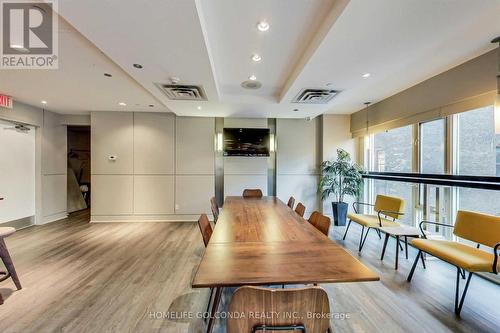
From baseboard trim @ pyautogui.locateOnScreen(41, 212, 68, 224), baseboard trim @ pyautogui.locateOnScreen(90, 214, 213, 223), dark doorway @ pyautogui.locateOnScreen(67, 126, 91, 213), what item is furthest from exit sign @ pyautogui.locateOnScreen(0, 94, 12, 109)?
baseboard trim @ pyautogui.locateOnScreen(90, 214, 213, 223)

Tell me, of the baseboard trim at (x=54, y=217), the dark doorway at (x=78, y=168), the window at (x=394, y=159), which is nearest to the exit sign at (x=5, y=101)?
the dark doorway at (x=78, y=168)

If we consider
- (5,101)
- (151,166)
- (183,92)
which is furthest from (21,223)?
(183,92)

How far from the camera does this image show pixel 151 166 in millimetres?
5273

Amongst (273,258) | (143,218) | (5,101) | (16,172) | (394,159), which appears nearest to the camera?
(273,258)

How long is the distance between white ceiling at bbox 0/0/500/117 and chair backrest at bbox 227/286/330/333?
195cm

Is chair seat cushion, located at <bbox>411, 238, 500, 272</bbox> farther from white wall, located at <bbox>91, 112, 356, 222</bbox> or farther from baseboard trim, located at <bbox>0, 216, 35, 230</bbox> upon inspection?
baseboard trim, located at <bbox>0, 216, 35, 230</bbox>

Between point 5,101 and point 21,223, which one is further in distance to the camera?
point 21,223

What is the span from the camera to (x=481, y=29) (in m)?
2.10

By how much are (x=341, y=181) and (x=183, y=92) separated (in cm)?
400

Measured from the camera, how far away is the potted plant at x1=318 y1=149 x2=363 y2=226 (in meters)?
4.88

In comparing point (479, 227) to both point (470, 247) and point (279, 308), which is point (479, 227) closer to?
point (470, 247)

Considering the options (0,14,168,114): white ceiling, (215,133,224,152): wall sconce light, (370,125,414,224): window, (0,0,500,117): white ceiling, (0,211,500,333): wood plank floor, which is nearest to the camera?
(0,0,500,117): white ceiling

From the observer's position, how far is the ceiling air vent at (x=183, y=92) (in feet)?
10.7

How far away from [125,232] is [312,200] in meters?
4.49
